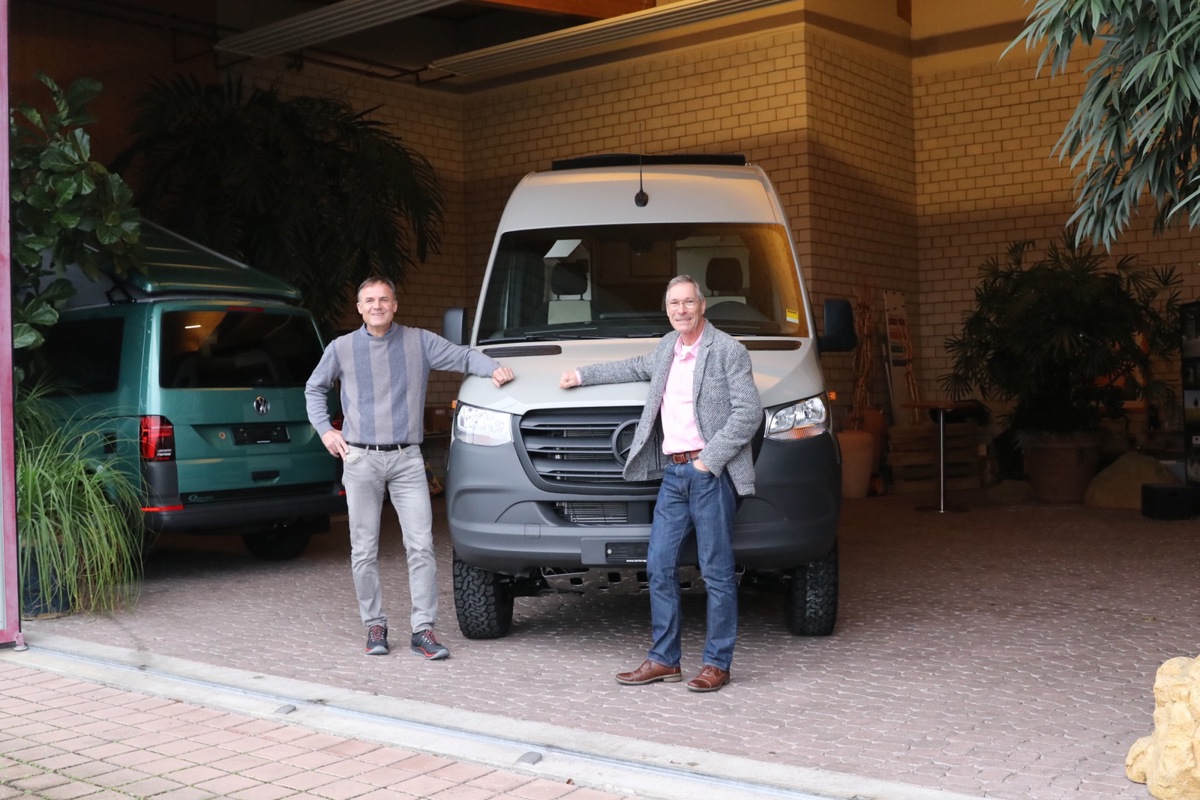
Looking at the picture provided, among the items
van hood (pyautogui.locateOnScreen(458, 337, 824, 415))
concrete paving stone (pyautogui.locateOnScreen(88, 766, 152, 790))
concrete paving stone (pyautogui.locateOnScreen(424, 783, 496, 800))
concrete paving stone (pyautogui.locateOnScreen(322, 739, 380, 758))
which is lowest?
concrete paving stone (pyautogui.locateOnScreen(88, 766, 152, 790))

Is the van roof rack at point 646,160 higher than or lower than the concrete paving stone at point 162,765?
higher

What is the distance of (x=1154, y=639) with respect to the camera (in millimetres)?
6504

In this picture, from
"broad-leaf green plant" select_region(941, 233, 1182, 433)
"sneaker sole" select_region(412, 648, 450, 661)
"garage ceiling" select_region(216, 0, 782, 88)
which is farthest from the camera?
"broad-leaf green plant" select_region(941, 233, 1182, 433)

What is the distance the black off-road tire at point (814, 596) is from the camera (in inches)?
248

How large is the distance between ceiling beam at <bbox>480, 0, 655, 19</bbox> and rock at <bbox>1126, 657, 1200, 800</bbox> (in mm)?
9234

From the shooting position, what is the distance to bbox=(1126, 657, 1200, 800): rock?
3.86 m

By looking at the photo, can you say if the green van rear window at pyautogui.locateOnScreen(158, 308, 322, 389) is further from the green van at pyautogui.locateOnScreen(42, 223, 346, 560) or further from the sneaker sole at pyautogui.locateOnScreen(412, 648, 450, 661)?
the sneaker sole at pyautogui.locateOnScreen(412, 648, 450, 661)

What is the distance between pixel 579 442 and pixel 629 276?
52.1 inches

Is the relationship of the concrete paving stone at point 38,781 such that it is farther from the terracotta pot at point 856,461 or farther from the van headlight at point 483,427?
the terracotta pot at point 856,461

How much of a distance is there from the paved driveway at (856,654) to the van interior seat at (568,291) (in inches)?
65.0

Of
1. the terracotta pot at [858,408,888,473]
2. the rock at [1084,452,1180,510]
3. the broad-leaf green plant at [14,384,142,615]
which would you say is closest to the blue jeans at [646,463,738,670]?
the broad-leaf green plant at [14,384,142,615]

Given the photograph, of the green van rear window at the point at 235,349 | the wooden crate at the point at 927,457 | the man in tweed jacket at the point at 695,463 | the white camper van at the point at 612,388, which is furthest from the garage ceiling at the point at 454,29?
the man in tweed jacket at the point at 695,463

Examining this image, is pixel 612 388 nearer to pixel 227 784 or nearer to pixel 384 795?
pixel 384 795

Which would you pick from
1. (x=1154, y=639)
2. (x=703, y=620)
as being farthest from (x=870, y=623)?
(x=1154, y=639)
